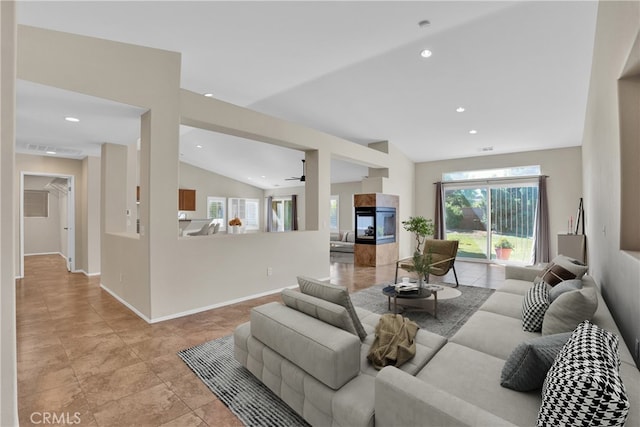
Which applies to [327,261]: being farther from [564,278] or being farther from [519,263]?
[519,263]

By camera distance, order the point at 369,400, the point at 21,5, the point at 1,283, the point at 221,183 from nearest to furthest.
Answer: the point at 1,283 < the point at 369,400 < the point at 21,5 < the point at 221,183

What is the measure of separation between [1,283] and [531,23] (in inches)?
193

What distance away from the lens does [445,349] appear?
1.94m

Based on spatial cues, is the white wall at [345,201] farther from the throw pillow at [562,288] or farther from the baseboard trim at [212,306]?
the throw pillow at [562,288]

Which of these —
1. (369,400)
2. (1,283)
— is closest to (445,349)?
(369,400)

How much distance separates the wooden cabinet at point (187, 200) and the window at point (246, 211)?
6.30 feet

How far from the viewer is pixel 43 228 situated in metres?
8.63

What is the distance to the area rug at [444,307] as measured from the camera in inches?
132

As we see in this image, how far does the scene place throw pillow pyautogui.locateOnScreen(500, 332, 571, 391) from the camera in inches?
53.6

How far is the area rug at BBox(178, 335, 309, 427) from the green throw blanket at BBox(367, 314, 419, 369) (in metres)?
0.61

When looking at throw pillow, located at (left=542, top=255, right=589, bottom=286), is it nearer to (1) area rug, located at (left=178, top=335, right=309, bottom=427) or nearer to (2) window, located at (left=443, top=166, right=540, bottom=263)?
(1) area rug, located at (left=178, top=335, right=309, bottom=427)

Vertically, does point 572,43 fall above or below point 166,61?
above

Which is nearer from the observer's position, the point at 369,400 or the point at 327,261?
the point at 369,400

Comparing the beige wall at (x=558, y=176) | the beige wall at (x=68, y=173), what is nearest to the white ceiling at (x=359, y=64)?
the beige wall at (x=558, y=176)
